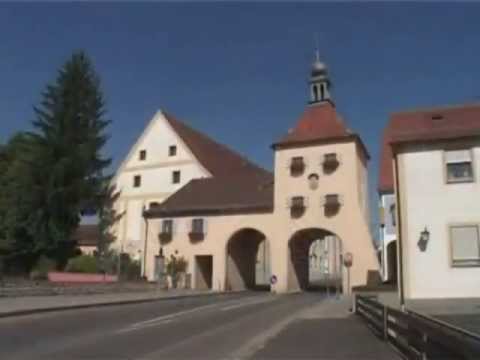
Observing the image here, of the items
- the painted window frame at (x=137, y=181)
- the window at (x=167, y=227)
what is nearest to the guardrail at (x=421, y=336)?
the window at (x=167, y=227)

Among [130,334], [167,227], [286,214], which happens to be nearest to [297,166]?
[286,214]

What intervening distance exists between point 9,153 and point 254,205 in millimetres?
21814

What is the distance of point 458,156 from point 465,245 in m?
2.98

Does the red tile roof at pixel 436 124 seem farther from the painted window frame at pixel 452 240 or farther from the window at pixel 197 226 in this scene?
the window at pixel 197 226

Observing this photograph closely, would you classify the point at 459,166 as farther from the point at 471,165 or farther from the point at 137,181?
the point at 137,181

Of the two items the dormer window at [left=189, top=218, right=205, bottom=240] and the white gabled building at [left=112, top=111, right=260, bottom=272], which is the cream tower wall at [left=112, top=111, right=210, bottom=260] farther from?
the dormer window at [left=189, top=218, right=205, bottom=240]

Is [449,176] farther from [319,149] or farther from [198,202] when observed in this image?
[198,202]

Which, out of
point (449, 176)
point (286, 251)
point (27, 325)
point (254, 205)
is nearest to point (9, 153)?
point (254, 205)

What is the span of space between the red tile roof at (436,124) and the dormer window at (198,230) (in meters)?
24.7

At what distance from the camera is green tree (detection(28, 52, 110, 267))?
1673 inches

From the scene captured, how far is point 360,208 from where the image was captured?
145 feet

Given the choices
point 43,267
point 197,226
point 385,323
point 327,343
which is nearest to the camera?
point 327,343

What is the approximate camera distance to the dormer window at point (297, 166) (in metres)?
46.8

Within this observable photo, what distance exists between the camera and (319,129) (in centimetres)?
4844
